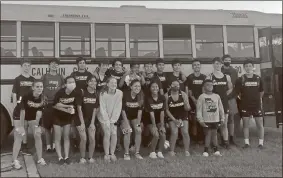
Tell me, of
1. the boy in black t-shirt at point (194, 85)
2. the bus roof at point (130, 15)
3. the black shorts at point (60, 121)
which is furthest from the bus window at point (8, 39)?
the boy in black t-shirt at point (194, 85)

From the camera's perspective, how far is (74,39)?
261 inches

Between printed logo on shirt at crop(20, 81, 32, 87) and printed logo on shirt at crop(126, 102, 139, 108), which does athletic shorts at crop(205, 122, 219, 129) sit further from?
printed logo on shirt at crop(20, 81, 32, 87)

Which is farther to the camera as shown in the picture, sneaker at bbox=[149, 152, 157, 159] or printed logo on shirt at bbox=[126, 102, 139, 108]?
printed logo on shirt at bbox=[126, 102, 139, 108]

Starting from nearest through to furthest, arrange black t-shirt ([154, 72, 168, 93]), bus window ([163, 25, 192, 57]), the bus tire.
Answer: the bus tire, black t-shirt ([154, 72, 168, 93]), bus window ([163, 25, 192, 57])

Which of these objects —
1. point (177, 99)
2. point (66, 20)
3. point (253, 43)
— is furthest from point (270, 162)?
point (66, 20)

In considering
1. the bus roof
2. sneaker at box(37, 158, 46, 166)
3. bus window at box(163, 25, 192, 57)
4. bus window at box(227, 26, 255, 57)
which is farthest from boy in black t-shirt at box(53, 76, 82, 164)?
bus window at box(227, 26, 255, 57)

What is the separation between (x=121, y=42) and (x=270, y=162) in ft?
11.7

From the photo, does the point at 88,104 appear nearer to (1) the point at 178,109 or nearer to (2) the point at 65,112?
(2) the point at 65,112

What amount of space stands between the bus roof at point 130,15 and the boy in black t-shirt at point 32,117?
6.16ft

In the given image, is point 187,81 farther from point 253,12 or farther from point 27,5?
point 27,5

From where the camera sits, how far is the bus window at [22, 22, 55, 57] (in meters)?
6.41

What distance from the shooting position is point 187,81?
651 cm

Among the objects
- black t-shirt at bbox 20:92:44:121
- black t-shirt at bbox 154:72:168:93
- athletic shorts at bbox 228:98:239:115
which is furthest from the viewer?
athletic shorts at bbox 228:98:239:115

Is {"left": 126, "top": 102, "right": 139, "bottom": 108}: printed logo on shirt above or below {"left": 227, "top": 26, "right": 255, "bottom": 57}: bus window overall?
below
